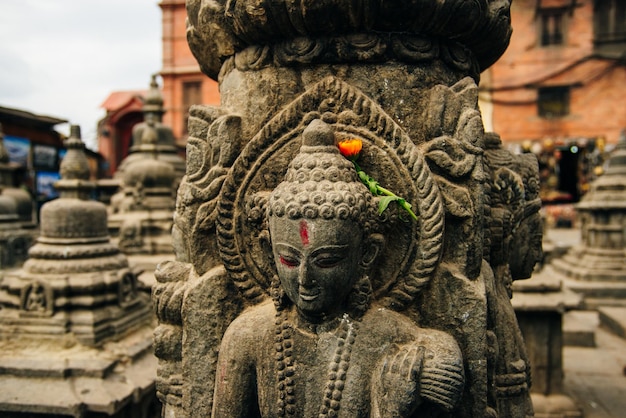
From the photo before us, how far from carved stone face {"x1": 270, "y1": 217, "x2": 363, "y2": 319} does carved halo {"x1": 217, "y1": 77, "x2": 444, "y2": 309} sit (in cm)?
20

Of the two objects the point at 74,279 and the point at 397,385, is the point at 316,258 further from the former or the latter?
the point at 74,279

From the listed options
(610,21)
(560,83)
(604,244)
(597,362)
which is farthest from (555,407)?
(610,21)

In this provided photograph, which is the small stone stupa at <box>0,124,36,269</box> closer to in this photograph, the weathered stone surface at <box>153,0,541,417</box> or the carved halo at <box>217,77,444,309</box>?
the weathered stone surface at <box>153,0,541,417</box>

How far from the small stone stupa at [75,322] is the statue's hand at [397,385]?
2578 millimetres

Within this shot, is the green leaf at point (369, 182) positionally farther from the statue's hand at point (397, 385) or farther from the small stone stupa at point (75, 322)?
the small stone stupa at point (75, 322)

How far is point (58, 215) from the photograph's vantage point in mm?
5066

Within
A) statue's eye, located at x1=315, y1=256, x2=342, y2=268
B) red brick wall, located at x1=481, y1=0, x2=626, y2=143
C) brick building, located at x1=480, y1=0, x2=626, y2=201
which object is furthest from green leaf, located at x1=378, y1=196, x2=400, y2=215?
red brick wall, located at x1=481, y1=0, x2=626, y2=143

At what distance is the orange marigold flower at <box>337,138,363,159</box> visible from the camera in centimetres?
198

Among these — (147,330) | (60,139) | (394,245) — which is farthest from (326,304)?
(60,139)

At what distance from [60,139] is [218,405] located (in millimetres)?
19009

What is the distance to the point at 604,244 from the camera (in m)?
8.71

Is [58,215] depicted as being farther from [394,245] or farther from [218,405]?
[394,245]

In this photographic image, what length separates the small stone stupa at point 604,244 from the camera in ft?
26.2

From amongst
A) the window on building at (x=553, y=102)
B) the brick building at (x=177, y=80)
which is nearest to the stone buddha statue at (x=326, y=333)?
the window on building at (x=553, y=102)
